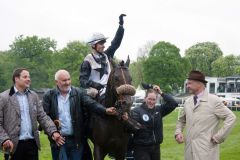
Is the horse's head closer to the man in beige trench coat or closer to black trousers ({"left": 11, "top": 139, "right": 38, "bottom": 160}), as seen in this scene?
the man in beige trench coat

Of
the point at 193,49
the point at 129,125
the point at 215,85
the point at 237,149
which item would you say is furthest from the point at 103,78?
the point at 193,49

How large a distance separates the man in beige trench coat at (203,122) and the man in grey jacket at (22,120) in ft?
6.52

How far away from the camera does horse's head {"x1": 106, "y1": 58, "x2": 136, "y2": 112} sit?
658 cm

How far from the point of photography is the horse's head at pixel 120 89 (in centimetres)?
658

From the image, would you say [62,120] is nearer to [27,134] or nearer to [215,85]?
[27,134]

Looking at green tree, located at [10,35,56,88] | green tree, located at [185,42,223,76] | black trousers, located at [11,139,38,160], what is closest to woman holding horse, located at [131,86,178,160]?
black trousers, located at [11,139,38,160]

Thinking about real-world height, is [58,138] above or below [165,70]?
below

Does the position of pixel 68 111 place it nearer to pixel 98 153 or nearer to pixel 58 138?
pixel 58 138

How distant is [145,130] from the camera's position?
7879 millimetres

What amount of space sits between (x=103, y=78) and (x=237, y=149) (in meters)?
8.81

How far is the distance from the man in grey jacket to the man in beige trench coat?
78.2 inches

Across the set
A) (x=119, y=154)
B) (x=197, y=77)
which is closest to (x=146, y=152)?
(x=119, y=154)

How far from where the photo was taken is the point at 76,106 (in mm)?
7309

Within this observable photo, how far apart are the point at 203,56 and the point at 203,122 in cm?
10184
